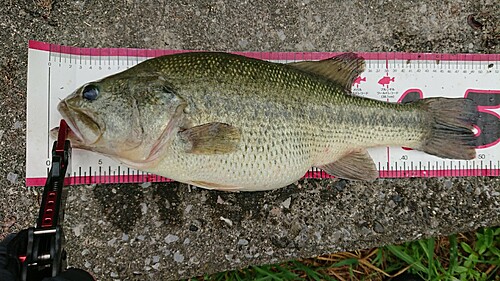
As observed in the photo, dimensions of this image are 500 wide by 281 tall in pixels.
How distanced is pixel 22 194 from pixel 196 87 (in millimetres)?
1246

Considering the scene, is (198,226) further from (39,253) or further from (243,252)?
(39,253)

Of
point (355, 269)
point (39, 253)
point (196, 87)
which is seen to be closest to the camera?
point (39, 253)

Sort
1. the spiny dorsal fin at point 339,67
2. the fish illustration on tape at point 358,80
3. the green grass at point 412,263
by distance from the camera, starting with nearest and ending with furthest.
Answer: the spiny dorsal fin at point 339,67 < the fish illustration on tape at point 358,80 < the green grass at point 412,263

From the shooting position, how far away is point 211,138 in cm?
214

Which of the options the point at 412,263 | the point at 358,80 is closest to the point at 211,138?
the point at 358,80

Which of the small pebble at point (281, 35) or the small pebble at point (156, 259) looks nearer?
the small pebble at point (156, 259)

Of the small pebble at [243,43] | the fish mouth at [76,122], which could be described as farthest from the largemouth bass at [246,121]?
the small pebble at [243,43]

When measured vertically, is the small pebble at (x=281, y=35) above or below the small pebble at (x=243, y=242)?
above

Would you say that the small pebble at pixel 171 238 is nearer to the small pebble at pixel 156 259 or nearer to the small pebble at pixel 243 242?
the small pebble at pixel 156 259

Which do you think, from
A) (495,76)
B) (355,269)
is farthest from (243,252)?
(495,76)

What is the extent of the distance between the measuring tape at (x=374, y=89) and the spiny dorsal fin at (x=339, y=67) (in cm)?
22

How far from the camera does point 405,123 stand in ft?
8.37

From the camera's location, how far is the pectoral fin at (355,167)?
8.34 ft

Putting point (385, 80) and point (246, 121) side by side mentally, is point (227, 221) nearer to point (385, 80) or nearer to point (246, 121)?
point (246, 121)
